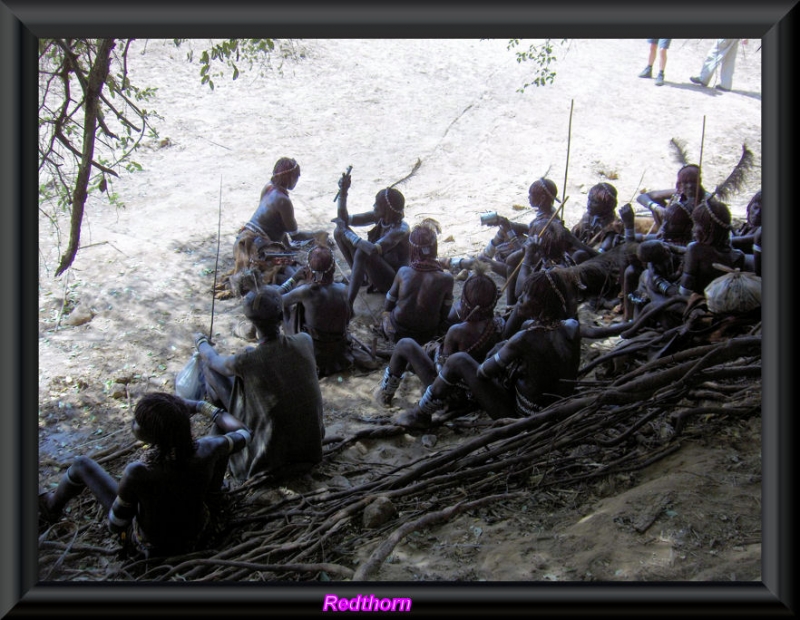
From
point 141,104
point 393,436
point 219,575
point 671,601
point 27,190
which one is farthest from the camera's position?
point 141,104

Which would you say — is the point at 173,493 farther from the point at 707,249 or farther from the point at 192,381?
the point at 707,249

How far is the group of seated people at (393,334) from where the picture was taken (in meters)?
3.55

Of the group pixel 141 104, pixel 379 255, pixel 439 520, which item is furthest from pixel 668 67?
pixel 439 520

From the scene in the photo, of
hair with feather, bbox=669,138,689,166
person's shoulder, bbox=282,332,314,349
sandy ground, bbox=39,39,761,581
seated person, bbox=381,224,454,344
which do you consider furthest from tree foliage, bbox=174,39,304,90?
hair with feather, bbox=669,138,689,166

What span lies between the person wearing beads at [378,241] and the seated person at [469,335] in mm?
1847

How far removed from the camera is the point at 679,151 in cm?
984

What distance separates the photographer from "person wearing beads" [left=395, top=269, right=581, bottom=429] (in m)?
4.37

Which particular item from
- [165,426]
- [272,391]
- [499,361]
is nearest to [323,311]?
[272,391]

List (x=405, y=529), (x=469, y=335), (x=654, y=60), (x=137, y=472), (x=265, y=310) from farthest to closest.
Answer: (x=654, y=60)
(x=469, y=335)
(x=265, y=310)
(x=137, y=472)
(x=405, y=529)

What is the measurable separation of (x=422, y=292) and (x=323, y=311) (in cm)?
83

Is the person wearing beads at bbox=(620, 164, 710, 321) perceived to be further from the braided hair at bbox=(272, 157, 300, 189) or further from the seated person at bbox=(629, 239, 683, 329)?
the braided hair at bbox=(272, 157, 300, 189)

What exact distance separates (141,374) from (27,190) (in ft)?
13.2
